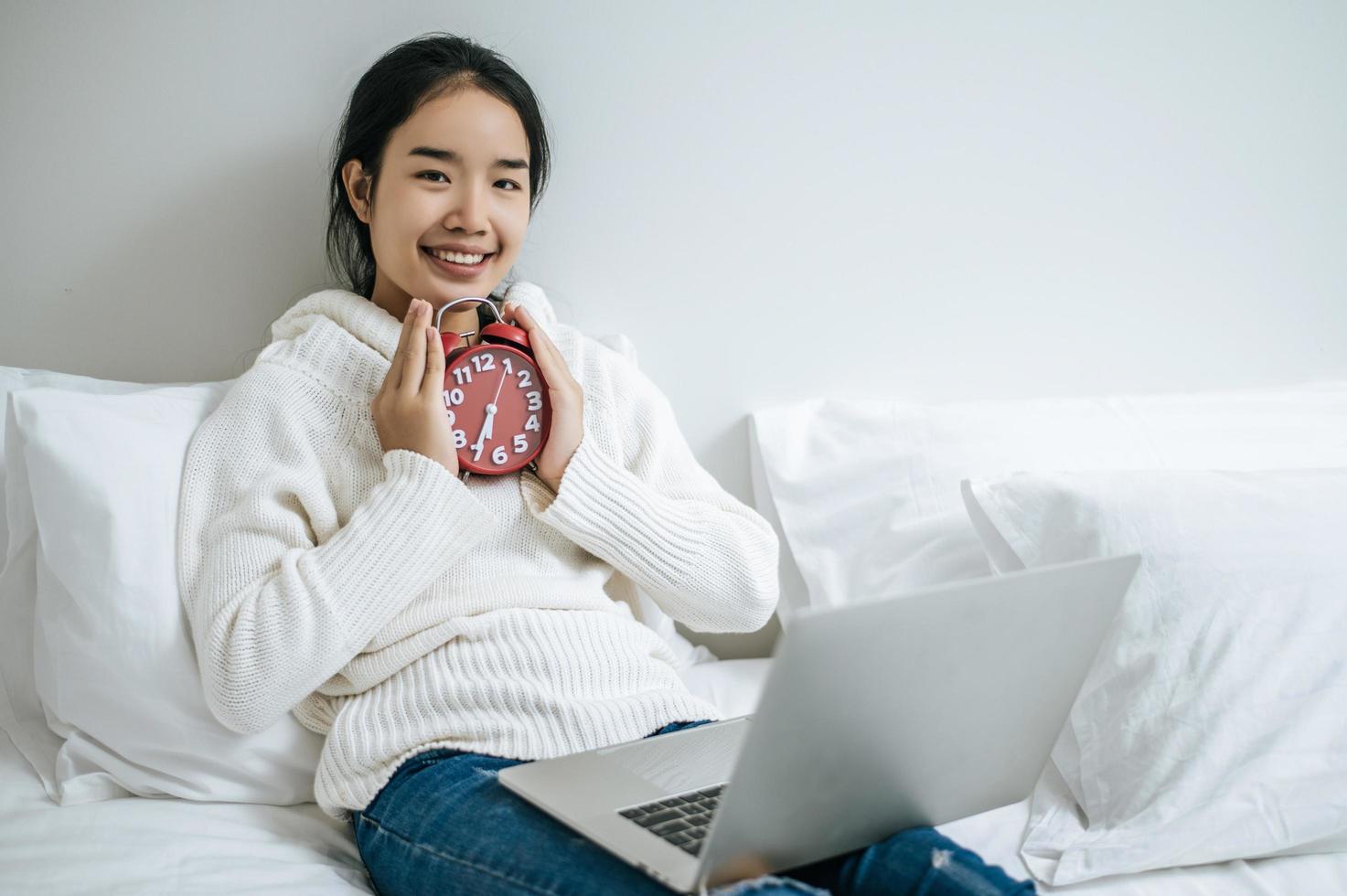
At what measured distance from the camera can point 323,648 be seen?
936 mm

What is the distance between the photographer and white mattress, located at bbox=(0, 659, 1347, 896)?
2.71 ft

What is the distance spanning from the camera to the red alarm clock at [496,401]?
108cm

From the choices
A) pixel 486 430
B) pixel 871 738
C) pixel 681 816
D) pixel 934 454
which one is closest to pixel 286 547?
pixel 486 430

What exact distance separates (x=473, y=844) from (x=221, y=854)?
226 millimetres

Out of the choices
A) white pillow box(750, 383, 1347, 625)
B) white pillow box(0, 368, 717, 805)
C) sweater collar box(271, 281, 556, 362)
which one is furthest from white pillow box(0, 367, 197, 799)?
white pillow box(750, 383, 1347, 625)

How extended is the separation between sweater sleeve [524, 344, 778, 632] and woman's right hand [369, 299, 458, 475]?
12 cm

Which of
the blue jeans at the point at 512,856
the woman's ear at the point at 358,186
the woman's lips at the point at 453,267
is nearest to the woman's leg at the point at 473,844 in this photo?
the blue jeans at the point at 512,856

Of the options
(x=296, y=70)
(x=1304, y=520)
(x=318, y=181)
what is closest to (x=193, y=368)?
(x=318, y=181)

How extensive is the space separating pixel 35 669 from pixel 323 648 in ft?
0.99

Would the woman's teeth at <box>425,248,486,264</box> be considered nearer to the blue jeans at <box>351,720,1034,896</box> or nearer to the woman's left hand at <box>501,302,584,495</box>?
the woman's left hand at <box>501,302,584,495</box>

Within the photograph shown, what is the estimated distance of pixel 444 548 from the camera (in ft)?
3.29

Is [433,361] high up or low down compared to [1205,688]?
up

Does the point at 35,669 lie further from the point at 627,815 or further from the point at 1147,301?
the point at 1147,301

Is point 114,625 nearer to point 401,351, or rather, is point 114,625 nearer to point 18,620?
point 18,620
